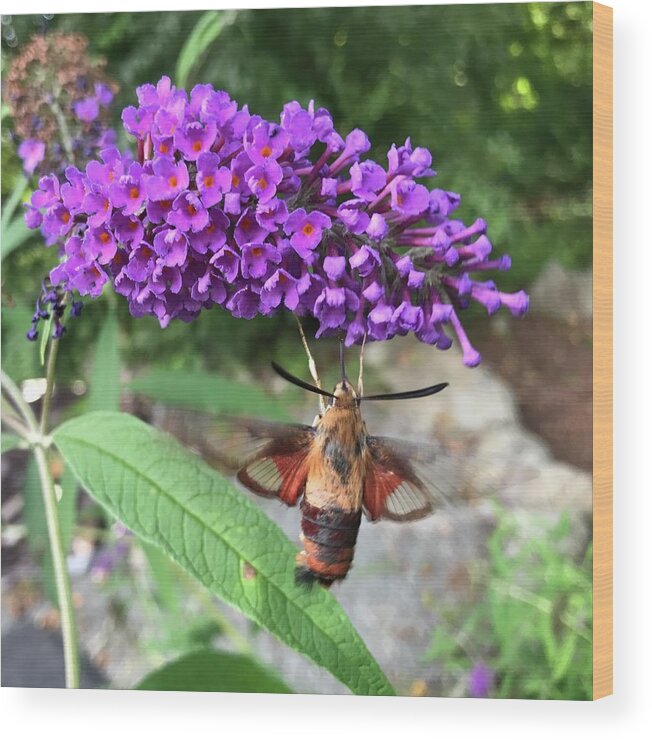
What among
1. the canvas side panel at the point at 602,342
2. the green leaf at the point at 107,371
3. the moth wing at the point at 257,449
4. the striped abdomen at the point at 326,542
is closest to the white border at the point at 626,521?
the canvas side panel at the point at 602,342

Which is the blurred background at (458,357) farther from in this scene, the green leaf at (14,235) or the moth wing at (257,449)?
the green leaf at (14,235)

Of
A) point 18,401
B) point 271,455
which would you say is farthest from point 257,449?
point 18,401

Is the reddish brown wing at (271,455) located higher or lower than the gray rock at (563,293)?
lower

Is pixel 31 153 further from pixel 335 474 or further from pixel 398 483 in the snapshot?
pixel 398 483

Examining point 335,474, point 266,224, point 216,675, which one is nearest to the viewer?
point 266,224

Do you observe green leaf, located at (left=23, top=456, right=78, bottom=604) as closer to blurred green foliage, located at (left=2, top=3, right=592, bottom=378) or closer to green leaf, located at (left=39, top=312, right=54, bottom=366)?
green leaf, located at (left=39, top=312, right=54, bottom=366)
